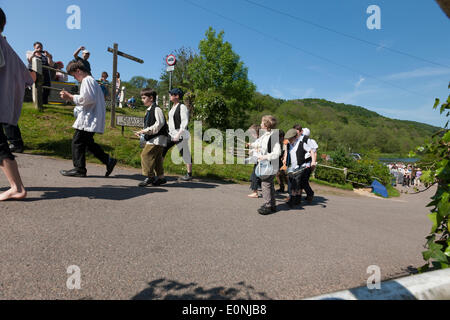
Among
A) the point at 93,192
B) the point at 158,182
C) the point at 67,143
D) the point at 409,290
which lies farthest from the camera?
the point at 67,143

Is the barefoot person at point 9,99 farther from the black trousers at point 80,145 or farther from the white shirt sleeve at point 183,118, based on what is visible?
the white shirt sleeve at point 183,118

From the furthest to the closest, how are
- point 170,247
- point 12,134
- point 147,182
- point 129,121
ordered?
point 129,121
point 12,134
point 147,182
point 170,247

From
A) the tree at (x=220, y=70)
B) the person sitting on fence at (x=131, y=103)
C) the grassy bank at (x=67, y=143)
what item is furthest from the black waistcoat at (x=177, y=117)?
the tree at (x=220, y=70)

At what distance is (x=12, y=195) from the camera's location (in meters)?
2.97

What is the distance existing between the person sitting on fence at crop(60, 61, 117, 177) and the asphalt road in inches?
17.8

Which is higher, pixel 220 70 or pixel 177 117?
pixel 220 70

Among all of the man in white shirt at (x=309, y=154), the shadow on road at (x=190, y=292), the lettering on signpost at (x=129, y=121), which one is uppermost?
the lettering on signpost at (x=129, y=121)

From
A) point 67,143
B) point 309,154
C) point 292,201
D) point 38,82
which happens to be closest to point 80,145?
point 67,143

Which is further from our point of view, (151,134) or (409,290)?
(151,134)

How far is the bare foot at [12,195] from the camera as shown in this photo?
2930 millimetres

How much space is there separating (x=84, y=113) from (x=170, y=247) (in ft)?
10.5

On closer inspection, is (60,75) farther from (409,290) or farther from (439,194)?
(409,290)

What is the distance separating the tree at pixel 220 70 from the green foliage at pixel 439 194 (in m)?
31.2
